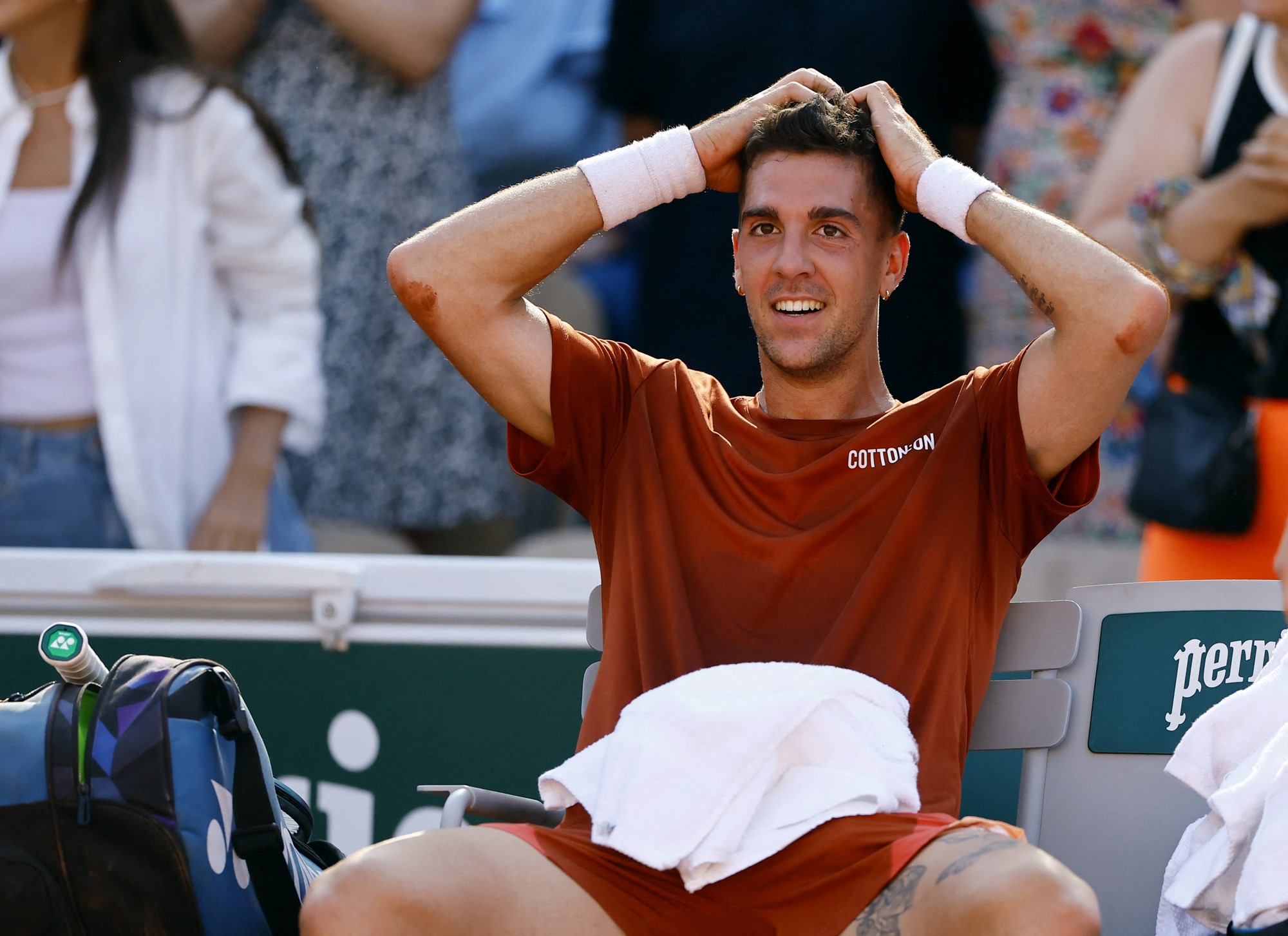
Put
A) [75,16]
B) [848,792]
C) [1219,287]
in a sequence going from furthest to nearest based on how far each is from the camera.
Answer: [75,16] → [1219,287] → [848,792]

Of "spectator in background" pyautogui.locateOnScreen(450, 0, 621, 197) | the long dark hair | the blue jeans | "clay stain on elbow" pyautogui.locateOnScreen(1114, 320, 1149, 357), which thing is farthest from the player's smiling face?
the blue jeans

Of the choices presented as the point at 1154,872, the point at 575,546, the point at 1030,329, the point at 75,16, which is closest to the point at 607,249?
the point at 575,546

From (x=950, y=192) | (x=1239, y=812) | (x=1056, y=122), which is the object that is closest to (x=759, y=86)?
(x=1056, y=122)

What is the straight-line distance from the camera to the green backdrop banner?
2.42m

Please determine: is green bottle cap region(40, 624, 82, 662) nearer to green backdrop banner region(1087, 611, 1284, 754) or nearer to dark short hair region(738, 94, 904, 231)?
dark short hair region(738, 94, 904, 231)

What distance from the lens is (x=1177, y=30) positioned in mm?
3912

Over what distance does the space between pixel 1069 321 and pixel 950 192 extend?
299 mm

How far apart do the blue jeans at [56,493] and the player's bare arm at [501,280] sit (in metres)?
1.26

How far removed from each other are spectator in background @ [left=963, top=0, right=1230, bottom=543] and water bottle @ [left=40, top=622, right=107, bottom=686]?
242cm

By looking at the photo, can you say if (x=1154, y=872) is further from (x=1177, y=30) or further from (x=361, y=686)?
(x=1177, y=30)

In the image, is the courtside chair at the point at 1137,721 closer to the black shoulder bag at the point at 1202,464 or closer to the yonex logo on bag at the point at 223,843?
the black shoulder bag at the point at 1202,464

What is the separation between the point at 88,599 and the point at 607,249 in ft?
5.16

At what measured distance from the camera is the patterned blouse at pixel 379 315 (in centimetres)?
388

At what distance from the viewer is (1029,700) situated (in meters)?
2.47
